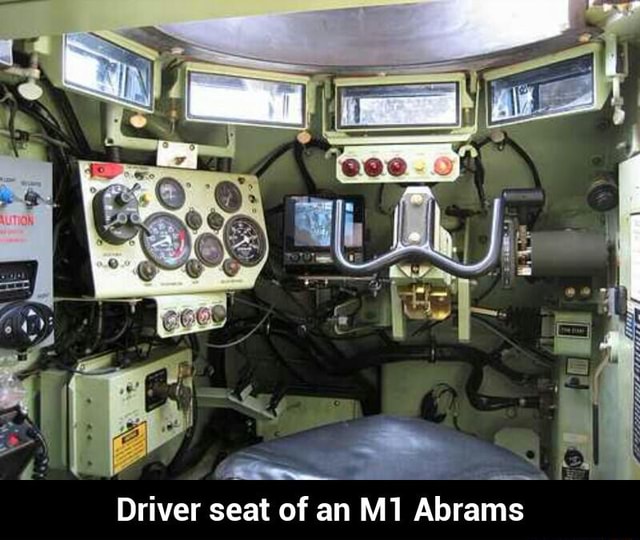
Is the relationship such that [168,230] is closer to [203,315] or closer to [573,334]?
[203,315]

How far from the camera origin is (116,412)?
75.2 inches

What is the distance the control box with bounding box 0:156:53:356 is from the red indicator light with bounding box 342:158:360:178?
3.59 feet

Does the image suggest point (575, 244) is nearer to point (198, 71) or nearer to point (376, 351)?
point (376, 351)

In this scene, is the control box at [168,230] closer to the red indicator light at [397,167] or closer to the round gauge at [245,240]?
the round gauge at [245,240]

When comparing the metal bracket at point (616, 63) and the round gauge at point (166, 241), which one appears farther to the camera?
the round gauge at point (166, 241)

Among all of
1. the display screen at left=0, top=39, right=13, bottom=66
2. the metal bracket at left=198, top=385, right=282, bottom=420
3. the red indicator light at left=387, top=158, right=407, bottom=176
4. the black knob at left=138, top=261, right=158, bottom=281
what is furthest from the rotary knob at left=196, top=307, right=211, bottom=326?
the display screen at left=0, top=39, right=13, bottom=66

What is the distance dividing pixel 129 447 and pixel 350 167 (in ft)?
4.49

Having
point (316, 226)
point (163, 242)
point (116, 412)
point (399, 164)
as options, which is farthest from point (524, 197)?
point (116, 412)

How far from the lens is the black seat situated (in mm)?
914

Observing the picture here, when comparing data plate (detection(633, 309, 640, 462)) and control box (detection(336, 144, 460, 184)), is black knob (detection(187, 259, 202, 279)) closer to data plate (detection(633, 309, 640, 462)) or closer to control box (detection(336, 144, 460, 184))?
control box (detection(336, 144, 460, 184))

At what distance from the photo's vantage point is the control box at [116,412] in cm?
189

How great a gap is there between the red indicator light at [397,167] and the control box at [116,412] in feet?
3.88

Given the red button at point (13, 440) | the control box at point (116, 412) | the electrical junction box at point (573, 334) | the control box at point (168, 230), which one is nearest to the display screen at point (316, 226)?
the control box at point (168, 230)

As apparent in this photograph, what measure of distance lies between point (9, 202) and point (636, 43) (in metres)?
2.05
